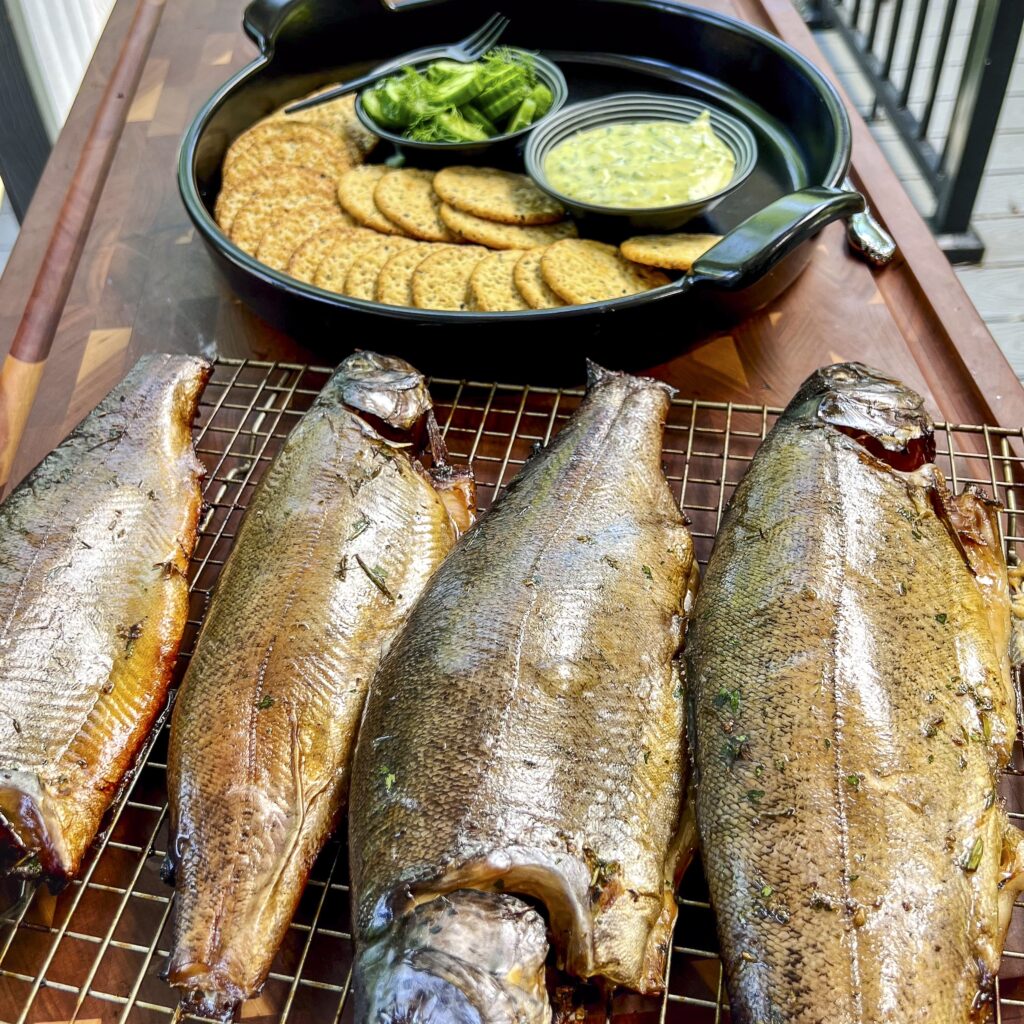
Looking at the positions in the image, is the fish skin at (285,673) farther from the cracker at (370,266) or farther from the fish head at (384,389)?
the cracker at (370,266)

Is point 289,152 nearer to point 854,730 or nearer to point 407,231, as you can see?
point 407,231

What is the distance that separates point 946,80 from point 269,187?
370 centimetres

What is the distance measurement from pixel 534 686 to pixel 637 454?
545mm

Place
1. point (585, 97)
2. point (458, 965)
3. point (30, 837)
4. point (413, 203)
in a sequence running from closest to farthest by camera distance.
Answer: point (458, 965), point (30, 837), point (413, 203), point (585, 97)

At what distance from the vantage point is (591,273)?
Answer: 2.15 meters

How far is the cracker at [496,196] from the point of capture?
2.40 metres

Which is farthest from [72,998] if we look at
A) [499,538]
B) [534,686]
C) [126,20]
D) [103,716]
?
[126,20]

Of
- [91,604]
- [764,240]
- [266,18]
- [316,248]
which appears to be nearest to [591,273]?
[764,240]

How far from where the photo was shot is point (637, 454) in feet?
5.63

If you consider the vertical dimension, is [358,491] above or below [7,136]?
above

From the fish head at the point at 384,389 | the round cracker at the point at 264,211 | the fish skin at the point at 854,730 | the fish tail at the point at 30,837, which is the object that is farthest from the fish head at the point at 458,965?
the round cracker at the point at 264,211

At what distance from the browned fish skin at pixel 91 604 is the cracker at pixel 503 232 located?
750 mm

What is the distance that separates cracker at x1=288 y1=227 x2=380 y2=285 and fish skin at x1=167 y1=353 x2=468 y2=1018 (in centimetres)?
54

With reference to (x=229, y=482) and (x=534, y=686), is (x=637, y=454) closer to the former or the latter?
(x=534, y=686)
